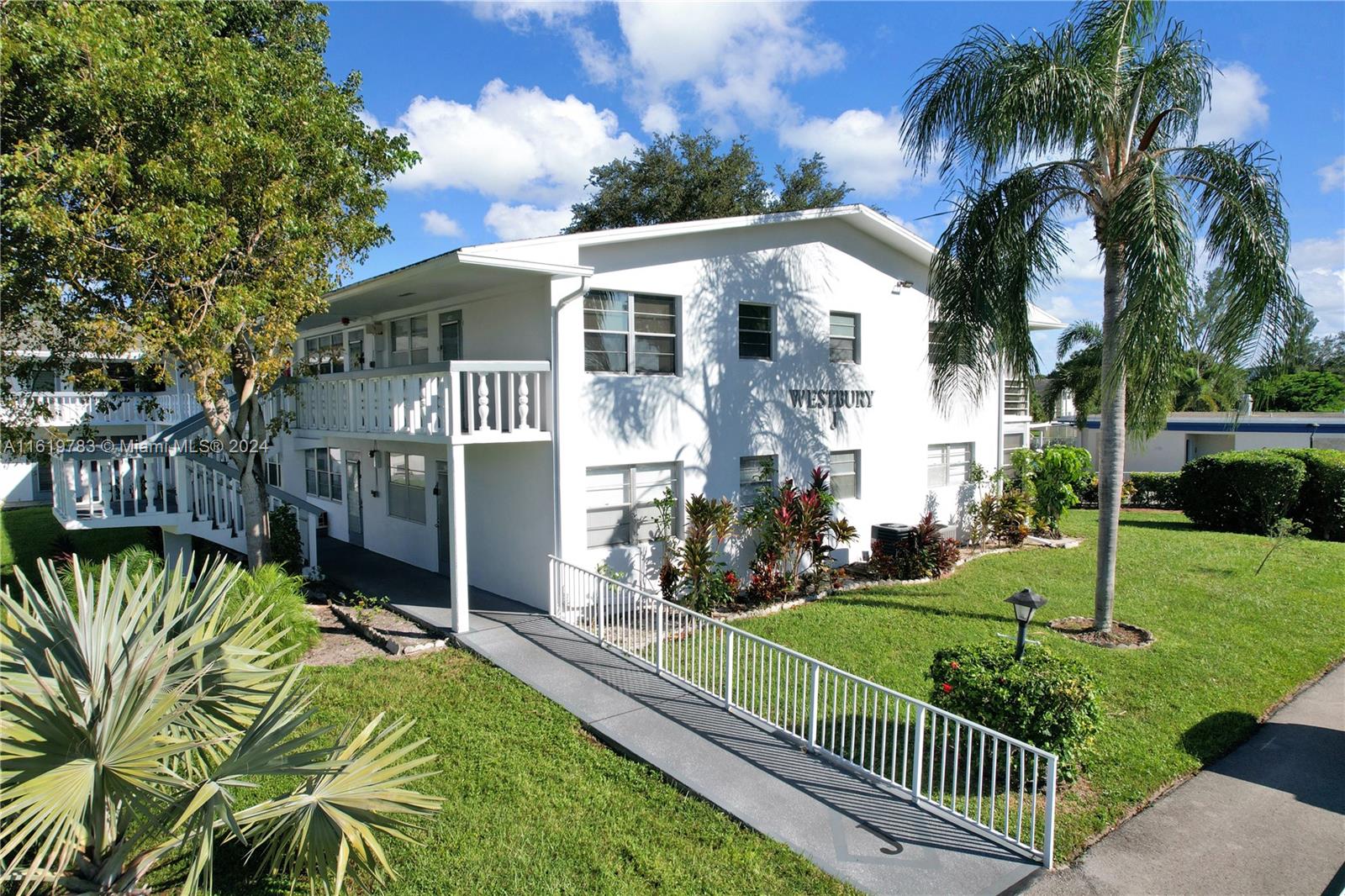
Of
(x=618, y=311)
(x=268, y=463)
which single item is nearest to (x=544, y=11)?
(x=618, y=311)

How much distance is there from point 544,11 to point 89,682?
10578 millimetres

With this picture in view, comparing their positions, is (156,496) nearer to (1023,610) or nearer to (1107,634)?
(1023,610)

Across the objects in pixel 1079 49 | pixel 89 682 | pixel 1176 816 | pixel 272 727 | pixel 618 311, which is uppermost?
pixel 1079 49

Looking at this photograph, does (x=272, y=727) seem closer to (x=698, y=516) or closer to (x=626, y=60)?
(x=698, y=516)

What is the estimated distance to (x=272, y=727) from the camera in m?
4.55

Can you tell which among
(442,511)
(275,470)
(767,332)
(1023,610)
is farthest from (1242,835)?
(275,470)

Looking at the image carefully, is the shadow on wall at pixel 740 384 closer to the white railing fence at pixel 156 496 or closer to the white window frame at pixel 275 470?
the white railing fence at pixel 156 496

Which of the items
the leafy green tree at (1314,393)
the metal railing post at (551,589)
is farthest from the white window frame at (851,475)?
the leafy green tree at (1314,393)

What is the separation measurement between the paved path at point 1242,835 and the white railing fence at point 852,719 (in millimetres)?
506

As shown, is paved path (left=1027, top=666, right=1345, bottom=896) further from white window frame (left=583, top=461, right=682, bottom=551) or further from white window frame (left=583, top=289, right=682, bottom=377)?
white window frame (left=583, top=289, right=682, bottom=377)

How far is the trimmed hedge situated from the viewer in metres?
24.9

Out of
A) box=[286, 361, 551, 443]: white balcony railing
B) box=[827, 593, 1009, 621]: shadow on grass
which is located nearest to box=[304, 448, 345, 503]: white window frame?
box=[286, 361, 551, 443]: white balcony railing

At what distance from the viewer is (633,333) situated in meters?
12.1

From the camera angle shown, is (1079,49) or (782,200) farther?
(782,200)
